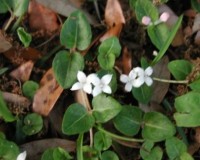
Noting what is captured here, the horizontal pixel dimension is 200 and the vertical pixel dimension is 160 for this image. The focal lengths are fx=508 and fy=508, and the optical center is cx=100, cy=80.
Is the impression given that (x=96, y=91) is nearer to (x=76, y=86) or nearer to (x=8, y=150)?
(x=76, y=86)

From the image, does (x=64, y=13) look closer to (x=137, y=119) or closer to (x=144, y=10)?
(x=144, y=10)

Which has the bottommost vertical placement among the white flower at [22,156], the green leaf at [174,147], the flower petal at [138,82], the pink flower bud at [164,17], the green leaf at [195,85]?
the green leaf at [174,147]

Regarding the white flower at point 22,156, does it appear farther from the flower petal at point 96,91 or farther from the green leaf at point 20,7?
the green leaf at point 20,7

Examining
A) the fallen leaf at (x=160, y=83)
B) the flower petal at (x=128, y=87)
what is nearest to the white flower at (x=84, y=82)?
the flower petal at (x=128, y=87)

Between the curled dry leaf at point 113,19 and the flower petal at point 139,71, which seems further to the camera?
the curled dry leaf at point 113,19

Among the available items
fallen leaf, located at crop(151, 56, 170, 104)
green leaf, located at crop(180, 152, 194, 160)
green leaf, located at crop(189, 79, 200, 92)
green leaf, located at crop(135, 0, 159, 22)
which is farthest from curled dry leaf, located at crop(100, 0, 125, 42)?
green leaf, located at crop(180, 152, 194, 160)

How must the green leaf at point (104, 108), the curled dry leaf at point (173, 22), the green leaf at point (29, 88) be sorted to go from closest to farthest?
the green leaf at point (104, 108)
the green leaf at point (29, 88)
the curled dry leaf at point (173, 22)
